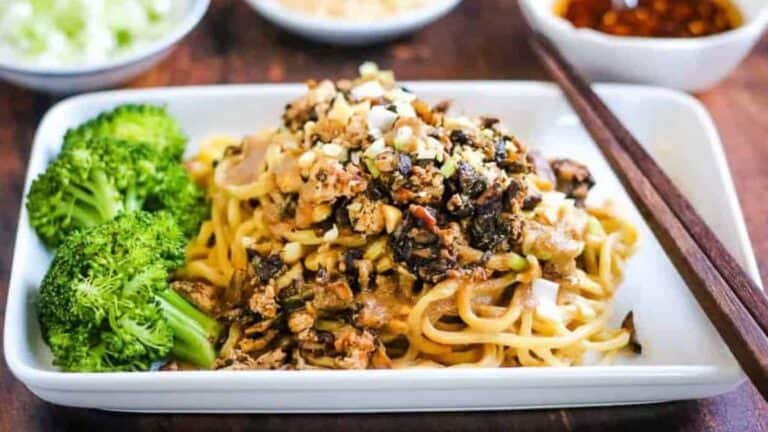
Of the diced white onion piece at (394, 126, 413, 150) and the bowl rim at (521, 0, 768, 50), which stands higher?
the diced white onion piece at (394, 126, 413, 150)

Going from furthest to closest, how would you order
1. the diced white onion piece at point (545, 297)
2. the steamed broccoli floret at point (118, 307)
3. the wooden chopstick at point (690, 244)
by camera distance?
1. the diced white onion piece at point (545, 297)
2. the steamed broccoli floret at point (118, 307)
3. the wooden chopstick at point (690, 244)

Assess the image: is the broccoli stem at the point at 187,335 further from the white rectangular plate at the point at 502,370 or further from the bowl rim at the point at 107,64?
the bowl rim at the point at 107,64

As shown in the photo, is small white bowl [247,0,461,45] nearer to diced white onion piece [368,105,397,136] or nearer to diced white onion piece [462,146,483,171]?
diced white onion piece [368,105,397,136]

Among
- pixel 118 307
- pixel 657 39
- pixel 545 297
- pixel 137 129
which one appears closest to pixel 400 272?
pixel 545 297

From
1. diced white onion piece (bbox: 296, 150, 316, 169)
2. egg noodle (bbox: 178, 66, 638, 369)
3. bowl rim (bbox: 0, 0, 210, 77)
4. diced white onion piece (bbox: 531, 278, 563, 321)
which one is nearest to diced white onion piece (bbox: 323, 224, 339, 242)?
egg noodle (bbox: 178, 66, 638, 369)

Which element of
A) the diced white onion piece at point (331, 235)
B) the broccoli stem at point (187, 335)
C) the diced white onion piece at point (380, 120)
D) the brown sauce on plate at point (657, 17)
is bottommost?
the broccoli stem at point (187, 335)

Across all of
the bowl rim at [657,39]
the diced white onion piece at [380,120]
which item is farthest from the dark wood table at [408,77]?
the diced white onion piece at [380,120]

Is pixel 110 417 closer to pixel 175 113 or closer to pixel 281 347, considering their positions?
pixel 281 347
